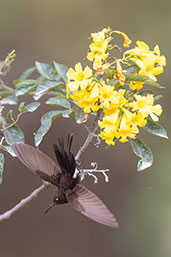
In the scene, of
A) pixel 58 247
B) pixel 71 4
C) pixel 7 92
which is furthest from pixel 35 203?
pixel 7 92

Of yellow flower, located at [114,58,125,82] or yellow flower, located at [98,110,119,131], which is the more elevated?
yellow flower, located at [114,58,125,82]

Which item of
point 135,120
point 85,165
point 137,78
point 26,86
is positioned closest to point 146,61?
point 137,78

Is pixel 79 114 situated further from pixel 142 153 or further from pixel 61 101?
pixel 142 153

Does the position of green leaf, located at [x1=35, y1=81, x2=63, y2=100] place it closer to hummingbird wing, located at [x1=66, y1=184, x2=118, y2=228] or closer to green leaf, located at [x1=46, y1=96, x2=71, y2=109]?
green leaf, located at [x1=46, y1=96, x2=71, y2=109]

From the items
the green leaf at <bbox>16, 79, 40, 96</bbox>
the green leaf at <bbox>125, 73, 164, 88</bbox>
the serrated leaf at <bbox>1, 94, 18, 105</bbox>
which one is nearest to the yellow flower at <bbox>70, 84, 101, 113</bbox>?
the green leaf at <bbox>125, 73, 164, 88</bbox>

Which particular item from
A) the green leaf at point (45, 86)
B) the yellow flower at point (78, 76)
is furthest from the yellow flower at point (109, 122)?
the green leaf at point (45, 86)

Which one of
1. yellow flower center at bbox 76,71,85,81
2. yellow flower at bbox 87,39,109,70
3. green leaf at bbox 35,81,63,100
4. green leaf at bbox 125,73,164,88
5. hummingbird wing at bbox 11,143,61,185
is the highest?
yellow flower at bbox 87,39,109,70

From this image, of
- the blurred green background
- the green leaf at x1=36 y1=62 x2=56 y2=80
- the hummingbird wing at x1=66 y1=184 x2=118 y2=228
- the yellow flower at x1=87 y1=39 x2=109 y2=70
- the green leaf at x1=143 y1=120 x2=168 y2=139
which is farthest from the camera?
the blurred green background

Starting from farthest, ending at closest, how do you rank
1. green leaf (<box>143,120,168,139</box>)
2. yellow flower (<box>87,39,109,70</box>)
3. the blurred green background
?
the blurred green background → green leaf (<box>143,120,168,139</box>) → yellow flower (<box>87,39,109,70</box>)
